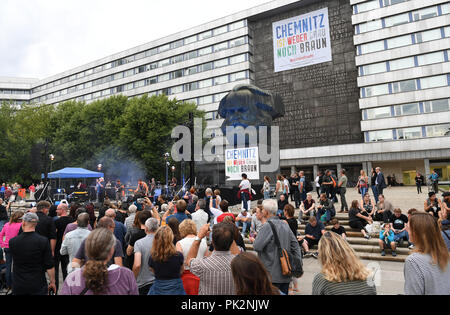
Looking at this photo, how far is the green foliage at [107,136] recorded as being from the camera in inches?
1222

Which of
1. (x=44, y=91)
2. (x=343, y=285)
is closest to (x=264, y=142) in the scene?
(x=343, y=285)

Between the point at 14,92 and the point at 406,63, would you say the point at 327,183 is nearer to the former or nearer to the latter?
the point at 406,63

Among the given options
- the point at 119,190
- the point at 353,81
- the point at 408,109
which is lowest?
the point at 119,190

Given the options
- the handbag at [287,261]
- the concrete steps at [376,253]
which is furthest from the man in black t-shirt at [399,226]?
the handbag at [287,261]

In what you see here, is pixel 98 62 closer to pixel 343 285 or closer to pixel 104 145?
pixel 104 145

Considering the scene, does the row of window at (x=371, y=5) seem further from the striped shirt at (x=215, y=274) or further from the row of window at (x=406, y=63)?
the striped shirt at (x=215, y=274)

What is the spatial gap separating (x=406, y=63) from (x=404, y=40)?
328 centimetres

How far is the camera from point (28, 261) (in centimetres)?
334

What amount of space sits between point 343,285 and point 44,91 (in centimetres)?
8640

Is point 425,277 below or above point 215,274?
above

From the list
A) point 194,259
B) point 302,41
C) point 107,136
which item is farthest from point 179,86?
point 194,259

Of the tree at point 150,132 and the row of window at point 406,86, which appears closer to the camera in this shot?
the tree at point 150,132

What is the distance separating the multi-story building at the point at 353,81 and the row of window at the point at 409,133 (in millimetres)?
108
